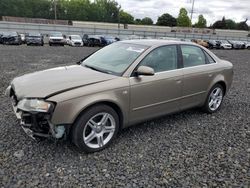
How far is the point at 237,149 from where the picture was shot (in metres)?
3.56

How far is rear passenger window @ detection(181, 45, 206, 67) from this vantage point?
4273mm

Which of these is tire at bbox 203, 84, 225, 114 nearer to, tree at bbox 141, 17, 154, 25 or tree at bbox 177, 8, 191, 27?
tree at bbox 177, 8, 191, 27

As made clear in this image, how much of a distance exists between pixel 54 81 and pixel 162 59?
1.78 m

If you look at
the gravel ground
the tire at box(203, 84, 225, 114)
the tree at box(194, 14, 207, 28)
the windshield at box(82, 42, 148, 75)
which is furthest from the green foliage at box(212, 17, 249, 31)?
the gravel ground

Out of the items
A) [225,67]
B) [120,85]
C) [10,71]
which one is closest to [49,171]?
[120,85]

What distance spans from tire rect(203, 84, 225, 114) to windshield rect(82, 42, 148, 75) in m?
1.85

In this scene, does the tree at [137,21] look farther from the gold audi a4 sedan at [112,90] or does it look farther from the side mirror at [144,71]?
→ the side mirror at [144,71]

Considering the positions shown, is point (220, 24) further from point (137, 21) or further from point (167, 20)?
point (137, 21)

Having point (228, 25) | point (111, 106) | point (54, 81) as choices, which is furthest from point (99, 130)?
point (228, 25)

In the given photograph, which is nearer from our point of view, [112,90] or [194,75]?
[112,90]

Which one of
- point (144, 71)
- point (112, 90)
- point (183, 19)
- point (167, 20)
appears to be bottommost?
point (112, 90)

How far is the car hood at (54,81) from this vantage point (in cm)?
300

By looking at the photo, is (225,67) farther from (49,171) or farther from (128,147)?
(49,171)

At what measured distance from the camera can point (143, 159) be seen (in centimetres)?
316
